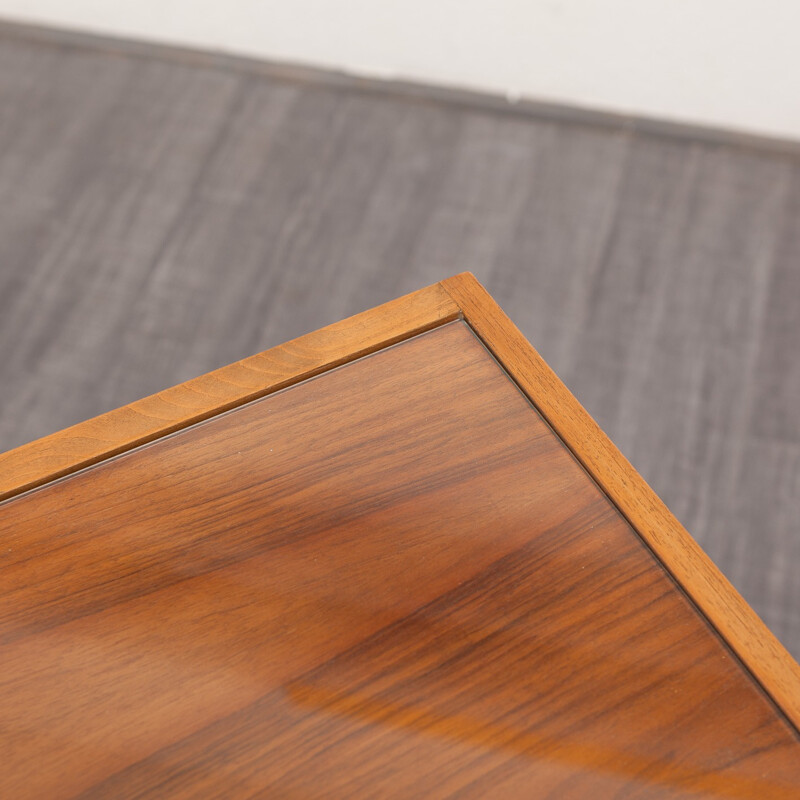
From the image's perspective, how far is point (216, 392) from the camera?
601 mm

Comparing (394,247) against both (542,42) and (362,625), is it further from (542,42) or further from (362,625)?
(362,625)

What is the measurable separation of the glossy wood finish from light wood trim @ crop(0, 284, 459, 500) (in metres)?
0.01

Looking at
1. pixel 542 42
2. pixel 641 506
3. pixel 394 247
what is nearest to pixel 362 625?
pixel 641 506

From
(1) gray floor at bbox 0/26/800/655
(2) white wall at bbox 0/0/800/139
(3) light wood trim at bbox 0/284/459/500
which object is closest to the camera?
(3) light wood trim at bbox 0/284/459/500

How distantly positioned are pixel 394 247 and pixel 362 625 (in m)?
0.95

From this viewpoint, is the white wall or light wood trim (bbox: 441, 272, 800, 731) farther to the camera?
the white wall

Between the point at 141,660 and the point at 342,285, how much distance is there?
2.98ft

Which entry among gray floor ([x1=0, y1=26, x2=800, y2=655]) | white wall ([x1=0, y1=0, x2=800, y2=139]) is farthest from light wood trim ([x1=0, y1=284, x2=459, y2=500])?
white wall ([x1=0, y1=0, x2=800, y2=139])

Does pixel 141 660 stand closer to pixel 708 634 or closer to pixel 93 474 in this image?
pixel 93 474

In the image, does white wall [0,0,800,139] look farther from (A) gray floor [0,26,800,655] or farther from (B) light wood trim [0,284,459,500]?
(B) light wood trim [0,284,459,500]

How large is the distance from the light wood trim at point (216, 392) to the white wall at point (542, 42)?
0.98m

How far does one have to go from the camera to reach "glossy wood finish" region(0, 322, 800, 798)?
0.47 meters

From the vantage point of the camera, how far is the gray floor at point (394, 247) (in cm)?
120

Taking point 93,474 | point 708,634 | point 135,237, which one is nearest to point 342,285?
point 135,237
